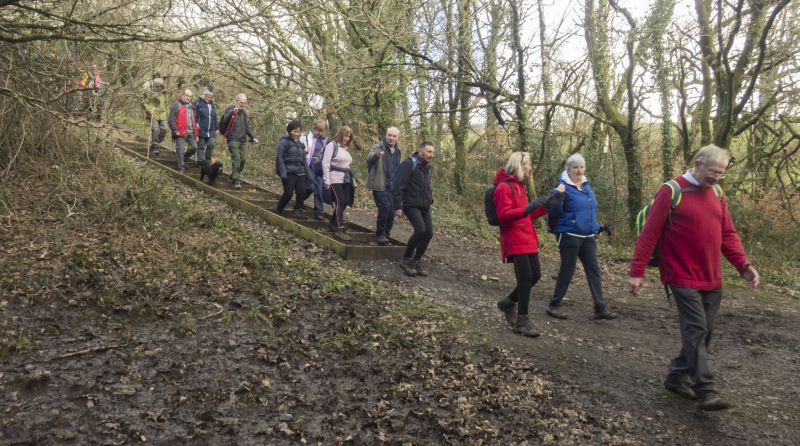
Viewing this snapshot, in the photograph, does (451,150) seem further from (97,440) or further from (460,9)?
(97,440)

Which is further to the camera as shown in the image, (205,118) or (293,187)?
(205,118)

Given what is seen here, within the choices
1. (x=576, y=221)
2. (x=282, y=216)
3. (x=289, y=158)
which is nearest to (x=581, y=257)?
(x=576, y=221)

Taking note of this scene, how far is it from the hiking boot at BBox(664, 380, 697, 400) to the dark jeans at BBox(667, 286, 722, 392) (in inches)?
7.1

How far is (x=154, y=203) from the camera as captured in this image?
303 inches

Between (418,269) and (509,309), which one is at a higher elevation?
(509,309)

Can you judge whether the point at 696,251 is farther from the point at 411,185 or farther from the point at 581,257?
the point at 411,185

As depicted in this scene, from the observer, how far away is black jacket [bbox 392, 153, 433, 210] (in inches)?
312

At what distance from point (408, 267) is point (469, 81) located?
6.60 meters

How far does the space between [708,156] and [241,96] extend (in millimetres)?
9531

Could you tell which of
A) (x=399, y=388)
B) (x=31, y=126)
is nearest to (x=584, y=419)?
(x=399, y=388)

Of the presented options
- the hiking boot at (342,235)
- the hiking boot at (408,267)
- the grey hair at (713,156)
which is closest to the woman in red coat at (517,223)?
the grey hair at (713,156)

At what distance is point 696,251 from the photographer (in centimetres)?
409

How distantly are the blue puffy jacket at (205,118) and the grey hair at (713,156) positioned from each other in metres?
10.8

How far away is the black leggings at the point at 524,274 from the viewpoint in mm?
5504
